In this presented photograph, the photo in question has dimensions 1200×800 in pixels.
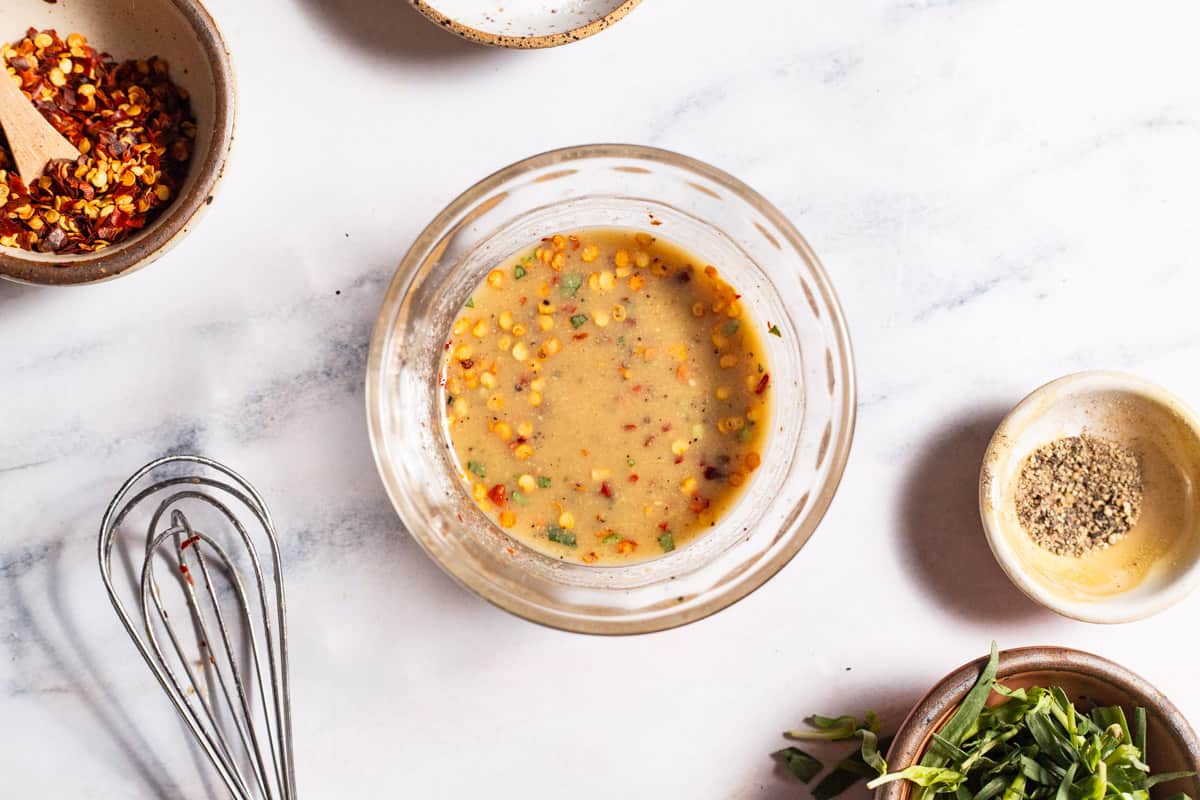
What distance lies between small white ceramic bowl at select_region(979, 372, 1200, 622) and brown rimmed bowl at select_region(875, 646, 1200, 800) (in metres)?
0.09

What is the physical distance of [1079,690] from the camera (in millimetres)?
1690

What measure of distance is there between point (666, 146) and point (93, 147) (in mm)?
948

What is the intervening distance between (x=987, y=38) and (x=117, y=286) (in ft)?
5.20

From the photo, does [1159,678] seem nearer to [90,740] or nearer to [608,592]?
[608,592]

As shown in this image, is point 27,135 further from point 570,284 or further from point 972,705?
point 972,705

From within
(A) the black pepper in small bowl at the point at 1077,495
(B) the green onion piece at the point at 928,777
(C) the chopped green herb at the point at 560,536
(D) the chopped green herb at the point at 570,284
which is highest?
(D) the chopped green herb at the point at 570,284

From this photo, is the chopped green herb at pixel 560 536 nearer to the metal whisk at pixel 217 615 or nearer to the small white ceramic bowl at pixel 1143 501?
the metal whisk at pixel 217 615

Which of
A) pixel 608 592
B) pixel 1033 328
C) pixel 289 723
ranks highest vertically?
pixel 1033 328

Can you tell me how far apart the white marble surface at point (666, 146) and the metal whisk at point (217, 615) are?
0.18 ft

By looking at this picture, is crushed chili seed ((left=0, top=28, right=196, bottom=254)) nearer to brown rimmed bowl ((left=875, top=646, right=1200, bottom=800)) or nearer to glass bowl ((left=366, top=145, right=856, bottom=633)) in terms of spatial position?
glass bowl ((left=366, top=145, right=856, bottom=633))

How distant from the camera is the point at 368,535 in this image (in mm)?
1770

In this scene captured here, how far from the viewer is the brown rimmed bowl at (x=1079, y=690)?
5.25 feet

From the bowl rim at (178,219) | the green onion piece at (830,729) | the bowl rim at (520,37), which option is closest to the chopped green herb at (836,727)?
the green onion piece at (830,729)

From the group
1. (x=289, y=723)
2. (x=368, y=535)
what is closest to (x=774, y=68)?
(x=368, y=535)
